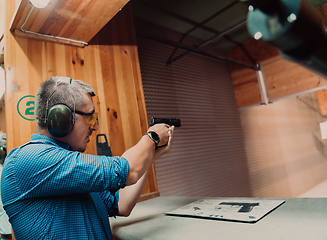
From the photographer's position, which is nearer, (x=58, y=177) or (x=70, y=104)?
(x=58, y=177)

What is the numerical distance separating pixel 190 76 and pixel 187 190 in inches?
68.7

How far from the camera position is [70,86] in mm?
897

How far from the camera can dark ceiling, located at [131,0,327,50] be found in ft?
9.25

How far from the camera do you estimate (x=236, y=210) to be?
0.94 metres

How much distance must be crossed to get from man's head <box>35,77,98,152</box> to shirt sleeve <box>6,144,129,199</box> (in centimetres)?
15

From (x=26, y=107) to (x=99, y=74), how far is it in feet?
1.82

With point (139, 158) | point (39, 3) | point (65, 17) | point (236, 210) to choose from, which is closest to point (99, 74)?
point (65, 17)

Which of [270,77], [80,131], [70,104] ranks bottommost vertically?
[80,131]

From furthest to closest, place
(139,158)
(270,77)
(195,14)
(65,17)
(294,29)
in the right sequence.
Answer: (270,77) → (195,14) → (294,29) → (65,17) → (139,158)

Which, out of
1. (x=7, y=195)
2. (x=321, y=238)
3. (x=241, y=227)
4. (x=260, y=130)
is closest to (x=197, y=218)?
(x=241, y=227)

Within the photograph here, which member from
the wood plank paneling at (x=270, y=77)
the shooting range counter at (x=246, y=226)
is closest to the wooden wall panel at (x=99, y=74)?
the shooting range counter at (x=246, y=226)

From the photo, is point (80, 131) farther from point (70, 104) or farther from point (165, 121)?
point (165, 121)

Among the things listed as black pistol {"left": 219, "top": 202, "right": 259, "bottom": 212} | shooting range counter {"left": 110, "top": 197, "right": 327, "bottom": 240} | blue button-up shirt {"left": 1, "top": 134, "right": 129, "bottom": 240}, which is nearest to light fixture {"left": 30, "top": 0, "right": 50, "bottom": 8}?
blue button-up shirt {"left": 1, "top": 134, "right": 129, "bottom": 240}

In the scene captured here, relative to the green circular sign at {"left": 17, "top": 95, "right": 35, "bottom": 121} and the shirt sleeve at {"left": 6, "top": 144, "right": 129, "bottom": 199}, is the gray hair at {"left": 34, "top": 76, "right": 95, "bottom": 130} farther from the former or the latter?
the green circular sign at {"left": 17, "top": 95, "right": 35, "bottom": 121}
